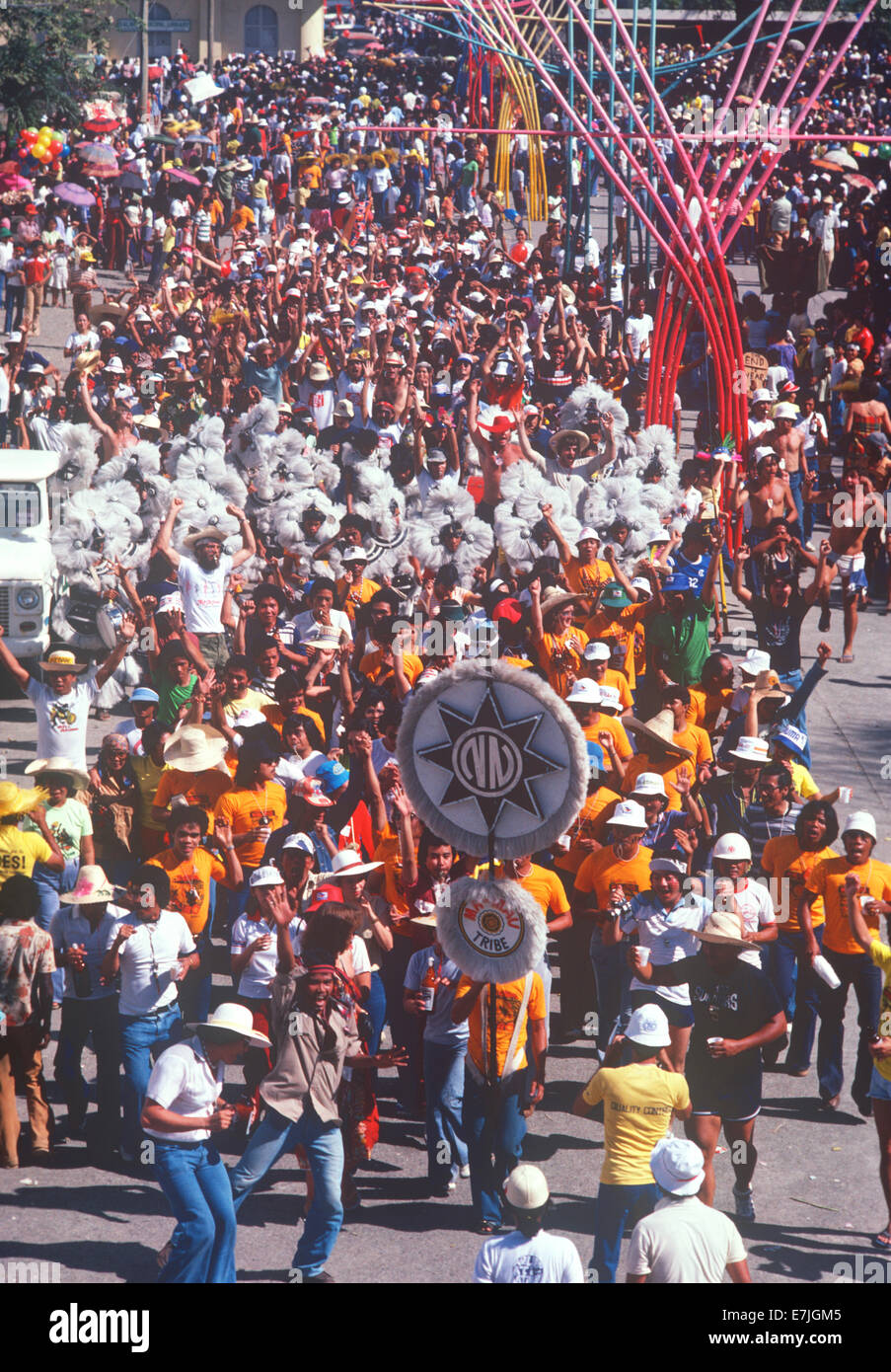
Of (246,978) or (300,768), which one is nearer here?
(246,978)

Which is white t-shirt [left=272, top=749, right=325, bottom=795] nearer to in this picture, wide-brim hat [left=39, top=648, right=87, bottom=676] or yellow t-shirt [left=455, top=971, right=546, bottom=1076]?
wide-brim hat [left=39, top=648, right=87, bottom=676]

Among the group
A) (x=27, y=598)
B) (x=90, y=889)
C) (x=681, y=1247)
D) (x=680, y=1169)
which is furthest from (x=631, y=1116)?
(x=27, y=598)

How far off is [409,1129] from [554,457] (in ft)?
24.8

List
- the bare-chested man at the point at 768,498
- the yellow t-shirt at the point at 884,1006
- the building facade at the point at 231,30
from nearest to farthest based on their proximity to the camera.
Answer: the yellow t-shirt at the point at 884,1006, the bare-chested man at the point at 768,498, the building facade at the point at 231,30

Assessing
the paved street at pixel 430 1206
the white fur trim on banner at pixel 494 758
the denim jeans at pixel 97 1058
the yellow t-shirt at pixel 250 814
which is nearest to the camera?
Result: the white fur trim on banner at pixel 494 758

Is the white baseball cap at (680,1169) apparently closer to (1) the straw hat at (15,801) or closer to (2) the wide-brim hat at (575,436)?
(1) the straw hat at (15,801)

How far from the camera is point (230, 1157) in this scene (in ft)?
27.1

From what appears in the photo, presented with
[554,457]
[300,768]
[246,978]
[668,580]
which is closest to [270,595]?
[300,768]

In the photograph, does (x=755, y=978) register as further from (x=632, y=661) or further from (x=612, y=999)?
(x=632, y=661)

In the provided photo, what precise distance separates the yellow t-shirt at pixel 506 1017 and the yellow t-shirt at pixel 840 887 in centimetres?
176

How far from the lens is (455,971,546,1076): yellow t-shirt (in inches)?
308

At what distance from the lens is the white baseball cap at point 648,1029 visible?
7305 mm

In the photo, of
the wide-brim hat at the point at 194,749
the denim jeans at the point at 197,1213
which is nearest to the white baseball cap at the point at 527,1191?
the denim jeans at the point at 197,1213

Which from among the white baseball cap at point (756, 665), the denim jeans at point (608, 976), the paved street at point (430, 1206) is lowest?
the paved street at point (430, 1206)
